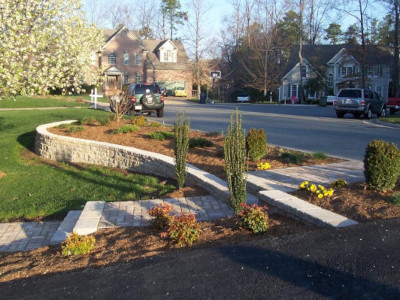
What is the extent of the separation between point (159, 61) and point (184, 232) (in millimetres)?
65389

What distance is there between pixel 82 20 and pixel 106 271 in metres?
9.37

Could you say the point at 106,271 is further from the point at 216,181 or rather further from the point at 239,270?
the point at 216,181

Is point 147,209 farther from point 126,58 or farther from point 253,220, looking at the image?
point 126,58

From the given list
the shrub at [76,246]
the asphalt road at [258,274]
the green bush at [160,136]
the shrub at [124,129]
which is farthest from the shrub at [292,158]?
the shrub at [124,129]

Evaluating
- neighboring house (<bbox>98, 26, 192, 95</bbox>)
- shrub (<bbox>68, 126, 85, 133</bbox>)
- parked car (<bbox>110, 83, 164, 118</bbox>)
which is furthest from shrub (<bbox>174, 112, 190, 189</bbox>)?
neighboring house (<bbox>98, 26, 192, 95</bbox>)

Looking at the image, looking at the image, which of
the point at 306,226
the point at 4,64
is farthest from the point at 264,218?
the point at 4,64

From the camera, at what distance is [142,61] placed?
66750 millimetres

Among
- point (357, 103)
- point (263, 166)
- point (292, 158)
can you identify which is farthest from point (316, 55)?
point (263, 166)

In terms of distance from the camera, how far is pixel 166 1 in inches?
3236

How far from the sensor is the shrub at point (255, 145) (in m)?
9.62

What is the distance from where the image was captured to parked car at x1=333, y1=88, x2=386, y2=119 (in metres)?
25.3

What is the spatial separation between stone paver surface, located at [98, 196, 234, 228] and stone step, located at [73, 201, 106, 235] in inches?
3.2

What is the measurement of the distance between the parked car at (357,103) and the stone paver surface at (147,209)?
64.6 ft

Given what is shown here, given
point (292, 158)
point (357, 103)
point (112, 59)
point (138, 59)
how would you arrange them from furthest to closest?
point (138, 59)
point (112, 59)
point (357, 103)
point (292, 158)
